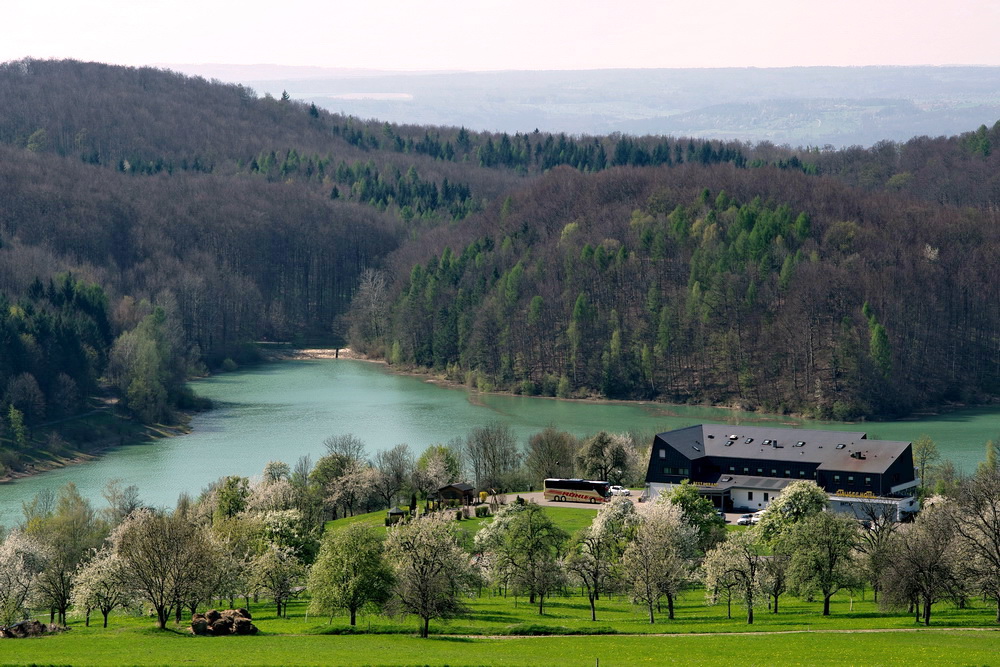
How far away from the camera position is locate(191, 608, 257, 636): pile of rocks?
38.3 meters

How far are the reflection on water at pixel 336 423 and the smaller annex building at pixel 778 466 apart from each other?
41.2 feet

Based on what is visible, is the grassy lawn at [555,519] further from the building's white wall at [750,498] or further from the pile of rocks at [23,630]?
the pile of rocks at [23,630]

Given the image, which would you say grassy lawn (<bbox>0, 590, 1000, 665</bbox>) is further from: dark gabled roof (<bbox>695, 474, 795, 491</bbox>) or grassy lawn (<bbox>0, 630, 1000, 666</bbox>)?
dark gabled roof (<bbox>695, 474, 795, 491</bbox>)

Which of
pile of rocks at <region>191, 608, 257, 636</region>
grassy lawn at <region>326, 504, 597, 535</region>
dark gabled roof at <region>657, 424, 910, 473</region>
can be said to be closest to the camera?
pile of rocks at <region>191, 608, 257, 636</region>

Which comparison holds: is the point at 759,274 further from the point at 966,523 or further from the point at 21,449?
the point at 966,523

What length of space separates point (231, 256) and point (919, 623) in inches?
5128

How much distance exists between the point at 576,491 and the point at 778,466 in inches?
366

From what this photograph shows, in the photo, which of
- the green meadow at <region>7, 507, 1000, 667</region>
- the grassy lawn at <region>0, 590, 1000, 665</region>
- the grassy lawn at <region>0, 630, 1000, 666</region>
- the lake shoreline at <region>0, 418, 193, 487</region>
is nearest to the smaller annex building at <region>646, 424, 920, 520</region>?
the green meadow at <region>7, 507, 1000, 667</region>

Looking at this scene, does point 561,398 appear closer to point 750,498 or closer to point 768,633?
point 750,498

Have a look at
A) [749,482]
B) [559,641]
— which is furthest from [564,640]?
[749,482]

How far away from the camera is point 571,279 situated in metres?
125

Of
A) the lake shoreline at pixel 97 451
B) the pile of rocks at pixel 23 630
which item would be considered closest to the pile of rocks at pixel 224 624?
the pile of rocks at pixel 23 630

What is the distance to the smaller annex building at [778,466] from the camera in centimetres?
6153

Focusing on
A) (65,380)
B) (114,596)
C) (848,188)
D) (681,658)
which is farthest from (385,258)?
(681,658)
